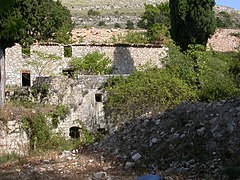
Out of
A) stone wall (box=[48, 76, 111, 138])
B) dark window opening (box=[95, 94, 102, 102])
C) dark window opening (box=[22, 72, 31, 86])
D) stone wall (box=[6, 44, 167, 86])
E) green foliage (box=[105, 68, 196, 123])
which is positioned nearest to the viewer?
green foliage (box=[105, 68, 196, 123])

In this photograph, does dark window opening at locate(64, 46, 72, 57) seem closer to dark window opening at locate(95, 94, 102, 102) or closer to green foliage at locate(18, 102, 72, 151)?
dark window opening at locate(95, 94, 102, 102)

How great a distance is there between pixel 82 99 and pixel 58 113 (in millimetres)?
1164

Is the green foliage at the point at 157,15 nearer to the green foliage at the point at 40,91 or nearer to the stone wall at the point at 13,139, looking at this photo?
the green foliage at the point at 40,91

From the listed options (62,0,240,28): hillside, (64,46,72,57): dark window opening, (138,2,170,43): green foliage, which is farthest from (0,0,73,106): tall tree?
(62,0,240,28): hillside

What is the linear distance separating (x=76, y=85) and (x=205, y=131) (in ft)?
27.8

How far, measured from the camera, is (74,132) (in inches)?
715

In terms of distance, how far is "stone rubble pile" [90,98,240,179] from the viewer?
31.0 ft

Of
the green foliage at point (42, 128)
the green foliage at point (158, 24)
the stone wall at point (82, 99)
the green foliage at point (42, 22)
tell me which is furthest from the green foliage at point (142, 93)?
the green foliage at point (158, 24)

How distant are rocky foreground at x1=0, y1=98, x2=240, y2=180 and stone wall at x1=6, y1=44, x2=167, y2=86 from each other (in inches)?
472

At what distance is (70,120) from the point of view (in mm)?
17859

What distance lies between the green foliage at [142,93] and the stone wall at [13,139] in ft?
11.1

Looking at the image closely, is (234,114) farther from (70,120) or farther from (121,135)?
(70,120)

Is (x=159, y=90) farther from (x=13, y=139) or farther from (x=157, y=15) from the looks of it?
(x=157, y=15)

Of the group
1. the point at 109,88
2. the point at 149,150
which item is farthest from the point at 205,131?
the point at 109,88
